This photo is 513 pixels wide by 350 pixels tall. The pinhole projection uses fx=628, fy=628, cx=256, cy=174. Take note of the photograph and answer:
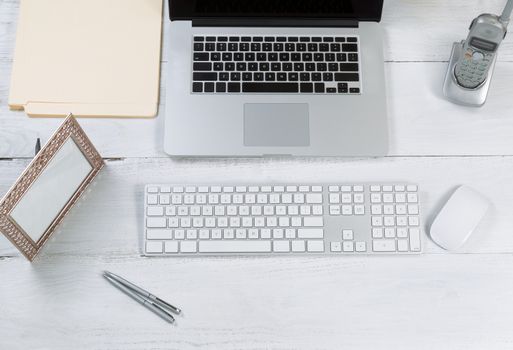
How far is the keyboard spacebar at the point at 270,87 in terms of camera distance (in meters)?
1.08

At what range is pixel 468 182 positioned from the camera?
1.06 meters

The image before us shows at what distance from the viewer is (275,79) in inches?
42.7

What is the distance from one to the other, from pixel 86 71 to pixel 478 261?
73cm

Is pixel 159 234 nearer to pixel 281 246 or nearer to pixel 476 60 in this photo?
pixel 281 246

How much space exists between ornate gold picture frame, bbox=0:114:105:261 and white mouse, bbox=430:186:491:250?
0.57 metres

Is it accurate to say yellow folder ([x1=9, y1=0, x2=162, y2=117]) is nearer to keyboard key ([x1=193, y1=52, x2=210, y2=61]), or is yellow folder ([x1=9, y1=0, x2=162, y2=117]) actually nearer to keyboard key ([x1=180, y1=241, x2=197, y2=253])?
keyboard key ([x1=193, y1=52, x2=210, y2=61])

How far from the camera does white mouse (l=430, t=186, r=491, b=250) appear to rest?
1.00 meters

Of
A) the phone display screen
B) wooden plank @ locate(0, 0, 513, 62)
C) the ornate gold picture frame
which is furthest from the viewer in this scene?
wooden plank @ locate(0, 0, 513, 62)

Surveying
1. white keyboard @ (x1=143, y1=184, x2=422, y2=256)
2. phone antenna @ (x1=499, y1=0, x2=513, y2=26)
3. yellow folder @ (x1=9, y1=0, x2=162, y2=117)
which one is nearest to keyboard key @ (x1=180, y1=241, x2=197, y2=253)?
white keyboard @ (x1=143, y1=184, x2=422, y2=256)

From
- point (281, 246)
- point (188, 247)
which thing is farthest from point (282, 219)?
point (188, 247)

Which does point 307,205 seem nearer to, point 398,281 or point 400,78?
point 398,281

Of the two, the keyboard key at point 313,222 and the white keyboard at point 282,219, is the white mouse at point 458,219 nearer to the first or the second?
the white keyboard at point 282,219

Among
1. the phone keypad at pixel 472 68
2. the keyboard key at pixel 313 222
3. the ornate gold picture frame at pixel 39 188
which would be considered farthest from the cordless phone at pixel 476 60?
the ornate gold picture frame at pixel 39 188

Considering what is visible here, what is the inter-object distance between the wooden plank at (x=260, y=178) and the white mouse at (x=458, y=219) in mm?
27
